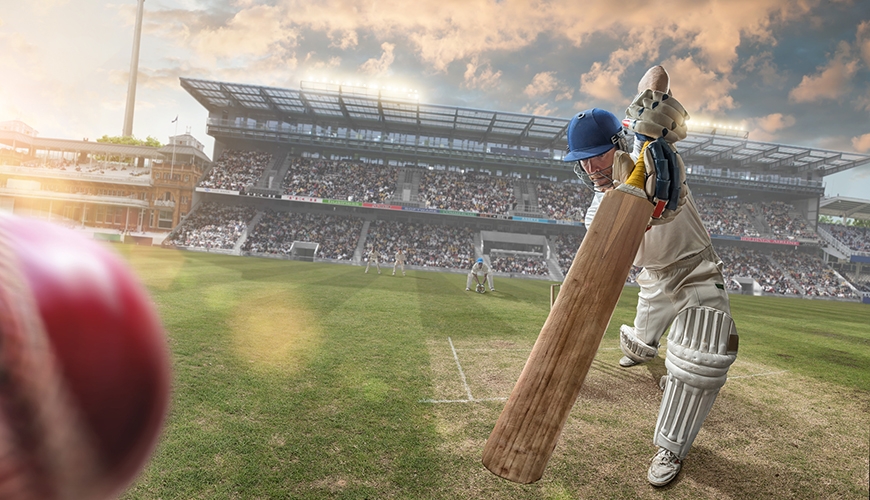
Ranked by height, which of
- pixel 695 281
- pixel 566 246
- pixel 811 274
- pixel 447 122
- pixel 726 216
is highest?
pixel 447 122

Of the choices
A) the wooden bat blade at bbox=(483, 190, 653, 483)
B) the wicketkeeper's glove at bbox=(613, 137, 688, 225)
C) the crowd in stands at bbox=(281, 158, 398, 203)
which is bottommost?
the wooden bat blade at bbox=(483, 190, 653, 483)

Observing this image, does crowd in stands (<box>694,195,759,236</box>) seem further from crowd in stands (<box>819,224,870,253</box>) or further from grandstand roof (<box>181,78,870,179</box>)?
crowd in stands (<box>819,224,870,253</box>)

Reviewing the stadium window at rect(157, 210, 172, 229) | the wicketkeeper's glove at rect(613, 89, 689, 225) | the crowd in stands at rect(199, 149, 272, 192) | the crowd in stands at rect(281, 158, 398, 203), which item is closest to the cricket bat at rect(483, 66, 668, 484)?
the wicketkeeper's glove at rect(613, 89, 689, 225)

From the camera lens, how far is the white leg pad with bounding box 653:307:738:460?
9.13 feet

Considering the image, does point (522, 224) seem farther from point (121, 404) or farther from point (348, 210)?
point (121, 404)

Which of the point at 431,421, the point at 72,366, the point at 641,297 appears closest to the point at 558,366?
the point at 72,366

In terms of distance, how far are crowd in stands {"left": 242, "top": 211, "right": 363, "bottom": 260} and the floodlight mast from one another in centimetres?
3366

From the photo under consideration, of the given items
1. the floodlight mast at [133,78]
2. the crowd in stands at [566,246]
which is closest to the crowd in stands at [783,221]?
the crowd in stands at [566,246]

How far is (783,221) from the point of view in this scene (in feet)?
139

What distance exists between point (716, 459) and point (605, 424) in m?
0.82

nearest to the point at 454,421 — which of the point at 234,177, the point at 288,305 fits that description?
the point at 288,305

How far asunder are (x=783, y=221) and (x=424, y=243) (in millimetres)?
36269

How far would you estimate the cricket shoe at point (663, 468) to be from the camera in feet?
9.04

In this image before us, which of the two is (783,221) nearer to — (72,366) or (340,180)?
(340,180)
